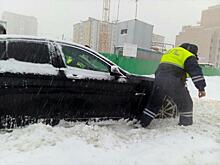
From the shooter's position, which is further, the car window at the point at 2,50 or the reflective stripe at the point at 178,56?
the reflective stripe at the point at 178,56

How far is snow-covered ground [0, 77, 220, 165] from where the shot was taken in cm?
345

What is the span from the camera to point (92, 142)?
13.1 ft

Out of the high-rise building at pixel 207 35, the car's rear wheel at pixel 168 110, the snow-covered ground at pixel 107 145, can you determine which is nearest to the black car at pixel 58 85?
the snow-covered ground at pixel 107 145

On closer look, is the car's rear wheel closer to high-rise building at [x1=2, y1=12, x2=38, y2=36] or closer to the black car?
the black car

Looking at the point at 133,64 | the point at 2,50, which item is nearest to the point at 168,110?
the point at 2,50

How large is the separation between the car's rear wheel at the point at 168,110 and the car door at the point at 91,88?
689 mm

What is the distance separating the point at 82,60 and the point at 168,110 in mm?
1833

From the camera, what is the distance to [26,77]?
4227 mm

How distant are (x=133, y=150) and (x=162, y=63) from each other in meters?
1.95

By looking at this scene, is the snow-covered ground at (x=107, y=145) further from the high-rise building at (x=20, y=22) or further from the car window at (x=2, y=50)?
the high-rise building at (x=20, y=22)

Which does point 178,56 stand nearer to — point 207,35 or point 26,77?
point 26,77

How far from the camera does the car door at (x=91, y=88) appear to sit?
455cm

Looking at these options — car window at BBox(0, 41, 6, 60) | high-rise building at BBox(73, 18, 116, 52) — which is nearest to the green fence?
car window at BBox(0, 41, 6, 60)

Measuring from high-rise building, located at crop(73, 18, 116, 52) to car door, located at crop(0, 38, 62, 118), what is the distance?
48614mm
